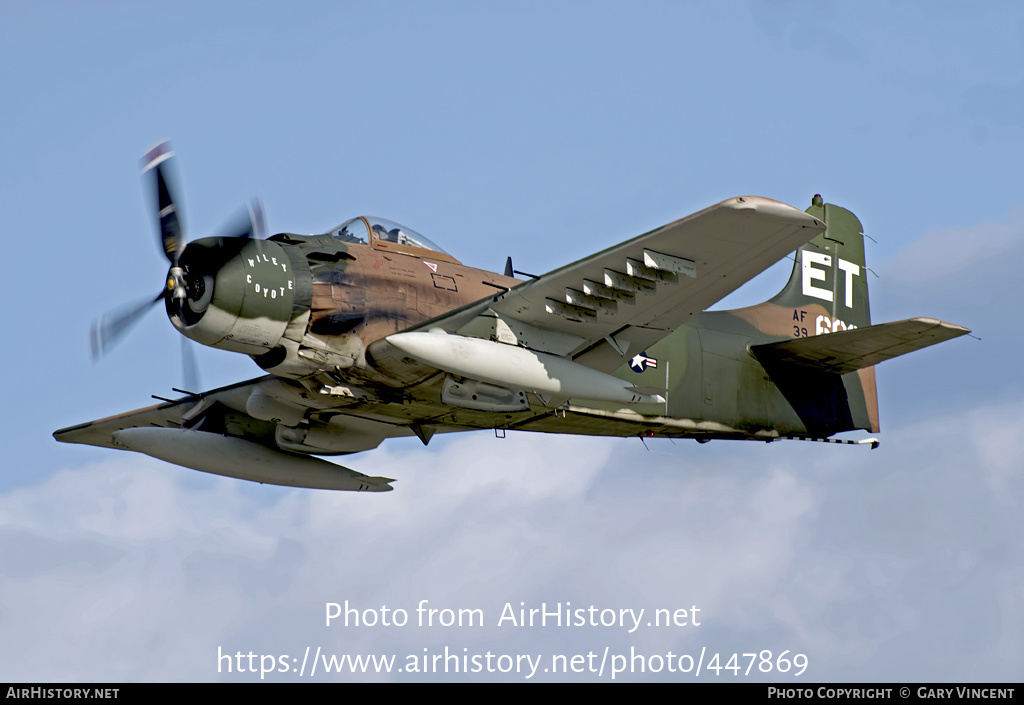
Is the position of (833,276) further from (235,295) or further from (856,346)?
(235,295)

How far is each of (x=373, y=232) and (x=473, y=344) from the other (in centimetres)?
274

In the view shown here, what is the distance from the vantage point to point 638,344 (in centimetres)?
1739

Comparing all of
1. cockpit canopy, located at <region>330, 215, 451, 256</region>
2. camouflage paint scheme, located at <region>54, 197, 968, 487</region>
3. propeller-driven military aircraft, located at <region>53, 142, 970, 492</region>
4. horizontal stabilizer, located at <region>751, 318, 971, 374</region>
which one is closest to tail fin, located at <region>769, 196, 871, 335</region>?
camouflage paint scheme, located at <region>54, 197, 968, 487</region>

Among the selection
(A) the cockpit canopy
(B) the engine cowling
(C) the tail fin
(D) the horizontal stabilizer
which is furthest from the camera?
(C) the tail fin

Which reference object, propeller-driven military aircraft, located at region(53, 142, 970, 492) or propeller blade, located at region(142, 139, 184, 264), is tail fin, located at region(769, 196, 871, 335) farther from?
propeller blade, located at region(142, 139, 184, 264)

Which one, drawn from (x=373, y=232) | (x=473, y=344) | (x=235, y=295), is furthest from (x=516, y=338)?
(x=235, y=295)

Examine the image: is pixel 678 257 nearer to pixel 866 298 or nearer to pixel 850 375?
pixel 850 375

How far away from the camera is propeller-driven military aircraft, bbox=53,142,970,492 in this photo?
1561 centimetres

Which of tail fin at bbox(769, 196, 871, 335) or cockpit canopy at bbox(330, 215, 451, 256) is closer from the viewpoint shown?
cockpit canopy at bbox(330, 215, 451, 256)

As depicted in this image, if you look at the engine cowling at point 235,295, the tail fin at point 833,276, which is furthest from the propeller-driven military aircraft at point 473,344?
the tail fin at point 833,276

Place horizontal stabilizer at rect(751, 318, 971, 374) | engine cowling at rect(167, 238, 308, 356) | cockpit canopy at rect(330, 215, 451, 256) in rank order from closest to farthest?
engine cowling at rect(167, 238, 308, 356), cockpit canopy at rect(330, 215, 451, 256), horizontal stabilizer at rect(751, 318, 971, 374)

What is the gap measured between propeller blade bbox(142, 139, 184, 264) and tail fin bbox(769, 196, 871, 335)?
1080 cm

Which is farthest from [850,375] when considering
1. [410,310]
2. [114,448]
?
[114,448]

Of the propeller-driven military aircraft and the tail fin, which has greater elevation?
the tail fin
